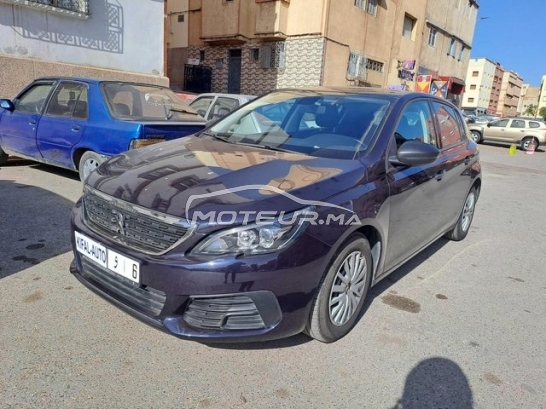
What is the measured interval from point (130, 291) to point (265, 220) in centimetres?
88

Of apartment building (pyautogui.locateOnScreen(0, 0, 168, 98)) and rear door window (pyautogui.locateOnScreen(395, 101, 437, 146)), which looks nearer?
rear door window (pyautogui.locateOnScreen(395, 101, 437, 146))

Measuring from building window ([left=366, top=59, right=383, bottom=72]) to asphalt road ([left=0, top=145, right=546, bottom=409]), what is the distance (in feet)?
64.4

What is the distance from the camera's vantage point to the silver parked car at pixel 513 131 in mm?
20438

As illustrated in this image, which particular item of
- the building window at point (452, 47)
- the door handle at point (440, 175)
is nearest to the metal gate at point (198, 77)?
the door handle at point (440, 175)

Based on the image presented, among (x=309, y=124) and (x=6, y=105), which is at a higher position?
(x=309, y=124)

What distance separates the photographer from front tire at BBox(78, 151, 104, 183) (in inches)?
203

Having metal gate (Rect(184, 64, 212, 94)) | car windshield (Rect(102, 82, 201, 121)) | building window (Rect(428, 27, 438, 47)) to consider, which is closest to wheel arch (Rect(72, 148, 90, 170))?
car windshield (Rect(102, 82, 201, 121))

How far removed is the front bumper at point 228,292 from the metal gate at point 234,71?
19362 mm

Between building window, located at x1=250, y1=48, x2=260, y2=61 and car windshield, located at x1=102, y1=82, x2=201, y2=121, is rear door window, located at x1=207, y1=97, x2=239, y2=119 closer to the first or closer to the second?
car windshield, located at x1=102, y1=82, x2=201, y2=121

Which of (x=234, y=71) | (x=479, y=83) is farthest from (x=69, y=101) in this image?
(x=479, y=83)

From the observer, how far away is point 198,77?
2097cm

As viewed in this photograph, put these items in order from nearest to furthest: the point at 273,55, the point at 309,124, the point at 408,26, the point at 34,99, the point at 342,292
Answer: the point at 342,292, the point at 309,124, the point at 34,99, the point at 273,55, the point at 408,26

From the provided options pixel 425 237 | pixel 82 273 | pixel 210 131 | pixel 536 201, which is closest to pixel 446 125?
pixel 425 237

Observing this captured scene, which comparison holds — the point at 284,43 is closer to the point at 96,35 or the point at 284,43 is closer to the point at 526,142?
the point at 96,35
